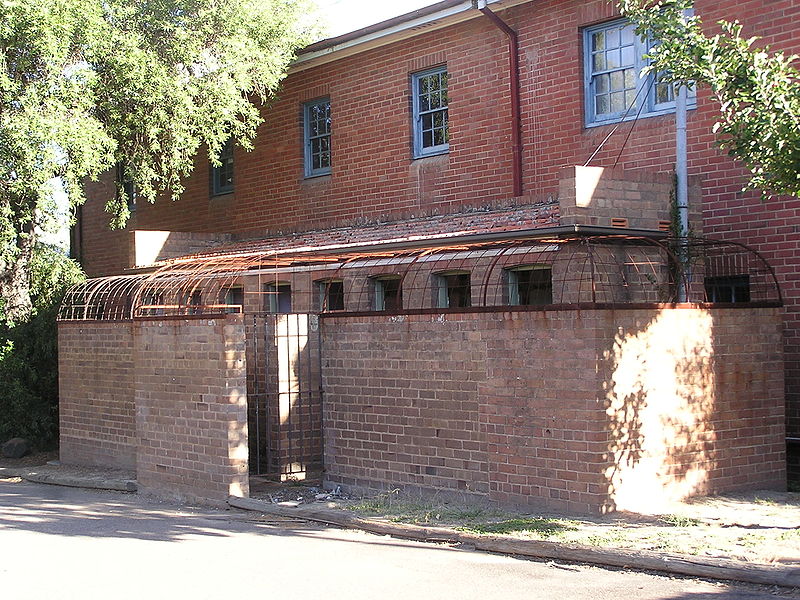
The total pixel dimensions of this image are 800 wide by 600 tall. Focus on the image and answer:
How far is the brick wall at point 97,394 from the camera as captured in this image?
16062 millimetres

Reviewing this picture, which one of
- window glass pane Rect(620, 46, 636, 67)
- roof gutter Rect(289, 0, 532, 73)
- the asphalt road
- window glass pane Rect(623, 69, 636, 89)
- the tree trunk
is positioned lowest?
the asphalt road

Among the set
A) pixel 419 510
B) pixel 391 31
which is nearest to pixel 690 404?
pixel 419 510

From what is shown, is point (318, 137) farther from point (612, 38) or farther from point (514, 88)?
point (612, 38)

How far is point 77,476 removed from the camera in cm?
1572

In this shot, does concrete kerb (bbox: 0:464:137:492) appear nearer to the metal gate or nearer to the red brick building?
the metal gate

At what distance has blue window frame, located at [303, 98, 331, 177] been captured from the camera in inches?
744

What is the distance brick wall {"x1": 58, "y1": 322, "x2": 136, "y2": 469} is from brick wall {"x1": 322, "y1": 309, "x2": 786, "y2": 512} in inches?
194

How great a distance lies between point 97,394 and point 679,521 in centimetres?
1042

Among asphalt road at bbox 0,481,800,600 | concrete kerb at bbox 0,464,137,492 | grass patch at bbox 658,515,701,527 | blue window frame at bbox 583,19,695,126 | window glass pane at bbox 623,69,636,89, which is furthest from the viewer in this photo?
concrete kerb at bbox 0,464,137,492

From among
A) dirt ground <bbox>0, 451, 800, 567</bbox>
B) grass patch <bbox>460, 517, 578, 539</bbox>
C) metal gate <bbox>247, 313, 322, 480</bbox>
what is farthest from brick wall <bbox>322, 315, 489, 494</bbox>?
grass patch <bbox>460, 517, 578, 539</bbox>

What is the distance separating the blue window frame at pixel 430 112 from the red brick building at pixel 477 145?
0.09ft

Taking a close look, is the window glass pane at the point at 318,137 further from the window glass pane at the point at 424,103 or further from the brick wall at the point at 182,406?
the brick wall at the point at 182,406

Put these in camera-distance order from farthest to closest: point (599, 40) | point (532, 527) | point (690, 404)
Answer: point (599, 40) → point (690, 404) → point (532, 527)

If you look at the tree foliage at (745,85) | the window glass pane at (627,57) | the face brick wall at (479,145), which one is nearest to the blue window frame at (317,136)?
the face brick wall at (479,145)
